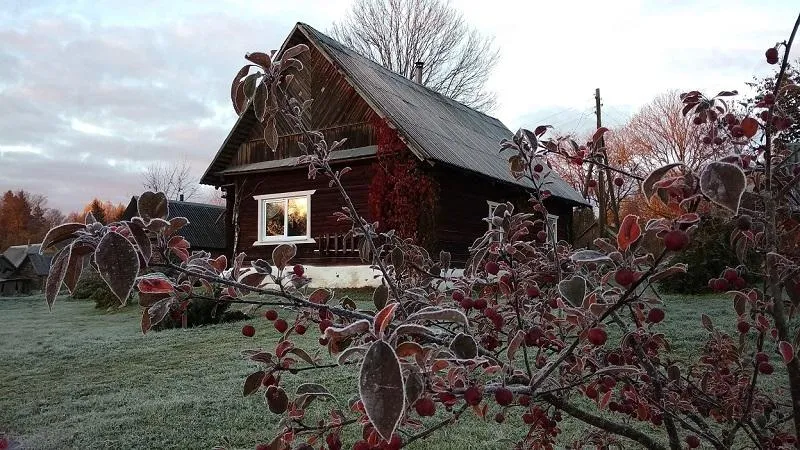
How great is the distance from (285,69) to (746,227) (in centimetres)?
106

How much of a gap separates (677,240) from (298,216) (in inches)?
478

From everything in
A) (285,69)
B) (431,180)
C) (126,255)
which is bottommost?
(126,255)

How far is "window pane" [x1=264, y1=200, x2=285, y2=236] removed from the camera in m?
12.9

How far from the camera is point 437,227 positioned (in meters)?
11.2

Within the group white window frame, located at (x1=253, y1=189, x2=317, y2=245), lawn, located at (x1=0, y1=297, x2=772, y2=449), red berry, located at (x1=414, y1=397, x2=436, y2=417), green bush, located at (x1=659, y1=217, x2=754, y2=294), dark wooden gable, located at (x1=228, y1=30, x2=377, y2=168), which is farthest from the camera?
white window frame, located at (x1=253, y1=189, x2=317, y2=245)

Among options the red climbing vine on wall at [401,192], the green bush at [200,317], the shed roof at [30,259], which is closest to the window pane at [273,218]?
the red climbing vine on wall at [401,192]

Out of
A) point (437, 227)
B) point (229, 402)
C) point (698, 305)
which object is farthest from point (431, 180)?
point (229, 402)

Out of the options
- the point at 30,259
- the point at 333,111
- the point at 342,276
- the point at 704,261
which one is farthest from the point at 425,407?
the point at 30,259

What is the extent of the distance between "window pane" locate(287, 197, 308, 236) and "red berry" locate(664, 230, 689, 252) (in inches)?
468

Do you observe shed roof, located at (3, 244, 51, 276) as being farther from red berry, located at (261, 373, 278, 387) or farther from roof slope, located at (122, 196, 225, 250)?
red berry, located at (261, 373, 278, 387)

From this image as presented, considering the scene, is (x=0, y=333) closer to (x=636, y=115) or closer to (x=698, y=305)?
(x=698, y=305)

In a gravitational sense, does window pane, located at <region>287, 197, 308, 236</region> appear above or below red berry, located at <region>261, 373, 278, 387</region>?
above

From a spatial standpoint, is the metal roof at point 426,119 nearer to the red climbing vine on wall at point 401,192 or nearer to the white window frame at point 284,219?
the red climbing vine on wall at point 401,192

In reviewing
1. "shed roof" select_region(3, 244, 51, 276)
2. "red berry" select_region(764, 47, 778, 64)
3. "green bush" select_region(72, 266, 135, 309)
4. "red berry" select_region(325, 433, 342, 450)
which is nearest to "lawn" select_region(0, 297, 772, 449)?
"red berry" select_region(325, 433, 342, 450)
